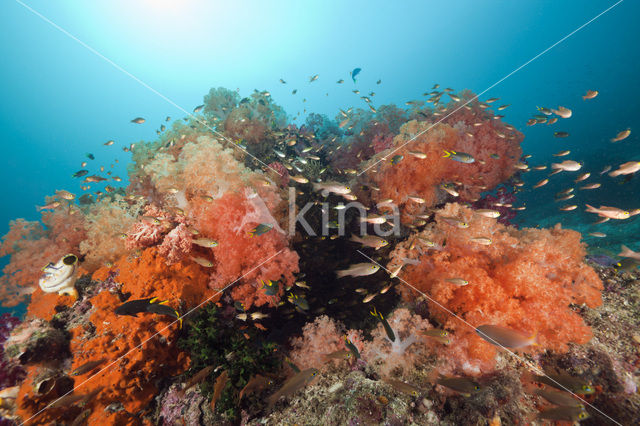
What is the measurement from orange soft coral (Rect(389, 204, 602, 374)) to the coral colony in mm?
26

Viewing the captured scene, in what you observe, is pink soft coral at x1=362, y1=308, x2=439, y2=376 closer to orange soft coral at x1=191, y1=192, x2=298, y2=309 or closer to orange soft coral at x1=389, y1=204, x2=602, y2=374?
orange soft coral at x1=389, y1=204, x2=602, y2=374

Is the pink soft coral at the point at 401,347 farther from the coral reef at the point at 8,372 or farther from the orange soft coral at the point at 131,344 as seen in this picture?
the coral reef at the point at 8,372

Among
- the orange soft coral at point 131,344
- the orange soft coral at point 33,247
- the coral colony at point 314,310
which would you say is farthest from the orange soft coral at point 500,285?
the orange soft coral at point 33,247

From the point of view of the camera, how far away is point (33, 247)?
20.7ft

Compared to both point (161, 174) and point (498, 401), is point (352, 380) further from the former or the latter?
point (161, 174)

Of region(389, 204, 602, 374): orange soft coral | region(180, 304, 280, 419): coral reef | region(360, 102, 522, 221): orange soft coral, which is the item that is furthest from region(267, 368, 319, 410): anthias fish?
region(360, 102, 522, 221): orange soft coral

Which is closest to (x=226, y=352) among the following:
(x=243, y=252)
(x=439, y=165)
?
(x=243, y=252)

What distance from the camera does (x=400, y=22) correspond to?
429 ft

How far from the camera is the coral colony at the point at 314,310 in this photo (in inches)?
125

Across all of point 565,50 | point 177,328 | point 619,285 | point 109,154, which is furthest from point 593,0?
point 109,154

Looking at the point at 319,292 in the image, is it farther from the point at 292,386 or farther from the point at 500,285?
the point at 500,285

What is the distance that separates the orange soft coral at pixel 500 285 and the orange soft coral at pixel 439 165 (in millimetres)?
1518

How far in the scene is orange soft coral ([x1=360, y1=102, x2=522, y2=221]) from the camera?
6117 mm

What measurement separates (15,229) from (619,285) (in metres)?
13.9
